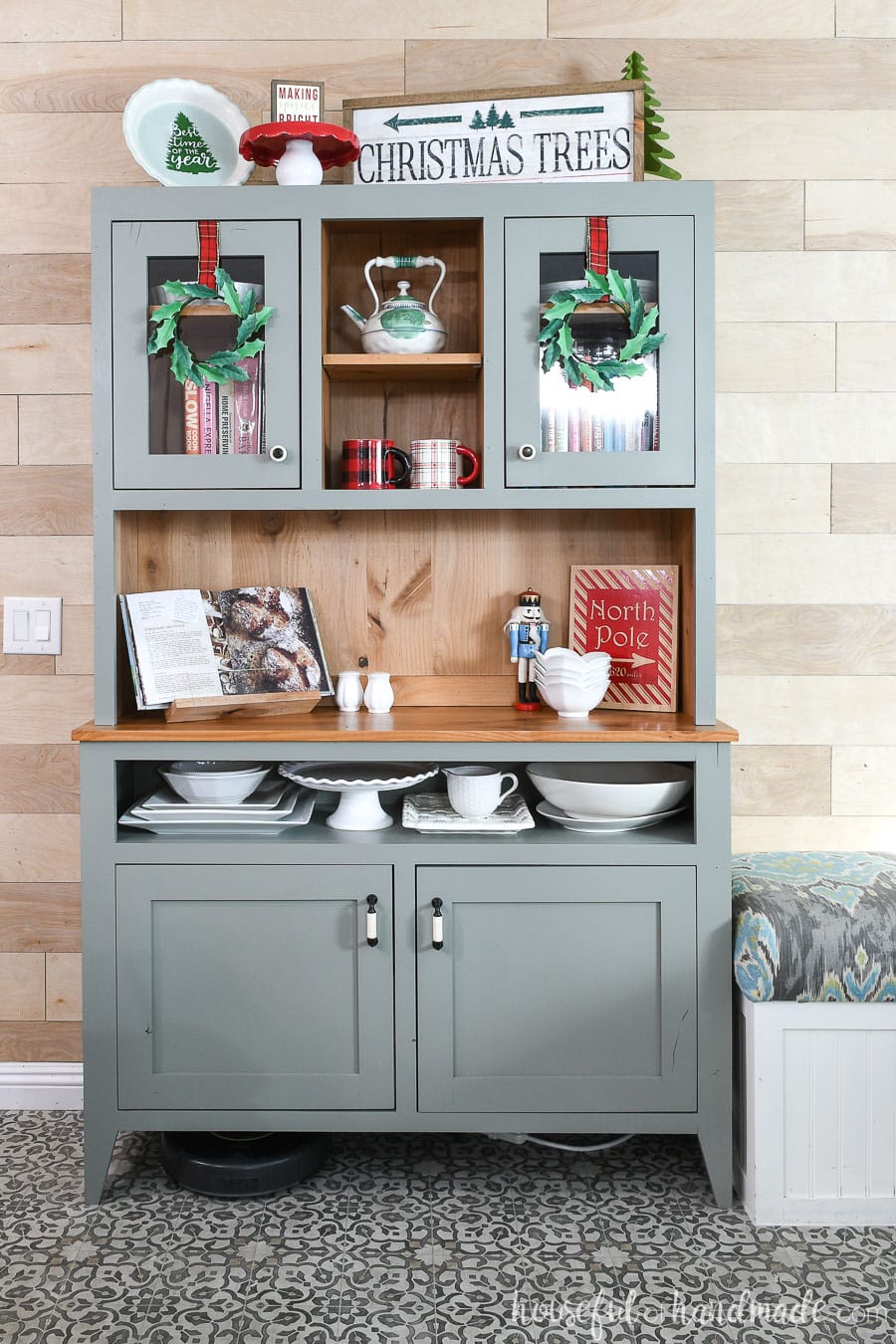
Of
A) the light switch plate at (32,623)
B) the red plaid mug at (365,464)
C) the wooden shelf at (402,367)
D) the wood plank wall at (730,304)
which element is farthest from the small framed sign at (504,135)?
the light switch plate at (32,623)

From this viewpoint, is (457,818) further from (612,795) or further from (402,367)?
(402,367)

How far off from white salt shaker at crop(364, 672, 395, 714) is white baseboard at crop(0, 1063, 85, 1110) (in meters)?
1.07

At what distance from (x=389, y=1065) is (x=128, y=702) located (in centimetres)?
88

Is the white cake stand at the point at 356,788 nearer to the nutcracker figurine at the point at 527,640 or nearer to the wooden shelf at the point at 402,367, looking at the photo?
the nutcracker figurine at the point at 527,640

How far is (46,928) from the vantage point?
7.61 ft

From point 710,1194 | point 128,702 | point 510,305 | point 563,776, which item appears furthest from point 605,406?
point 710,1194

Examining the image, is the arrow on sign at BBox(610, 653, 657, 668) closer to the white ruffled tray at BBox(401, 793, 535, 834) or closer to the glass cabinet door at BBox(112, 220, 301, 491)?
the white ruffled tray at BBox(401, 793, 535, 834)

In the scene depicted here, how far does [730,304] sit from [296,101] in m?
0.98

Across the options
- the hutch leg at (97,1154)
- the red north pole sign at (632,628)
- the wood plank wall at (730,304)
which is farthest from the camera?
the wood plank wall at (730,304)

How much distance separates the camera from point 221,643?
6.84ft

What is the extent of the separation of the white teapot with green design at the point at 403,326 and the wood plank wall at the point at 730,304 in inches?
18.8

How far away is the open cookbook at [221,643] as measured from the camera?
198 cm

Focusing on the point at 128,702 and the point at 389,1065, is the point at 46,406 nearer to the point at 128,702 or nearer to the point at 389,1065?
the point at 128,702

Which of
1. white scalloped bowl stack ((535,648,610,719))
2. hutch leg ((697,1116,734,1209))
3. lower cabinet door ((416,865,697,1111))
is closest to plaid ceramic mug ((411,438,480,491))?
white scalloped bowl stack ((535,648,610,719))
